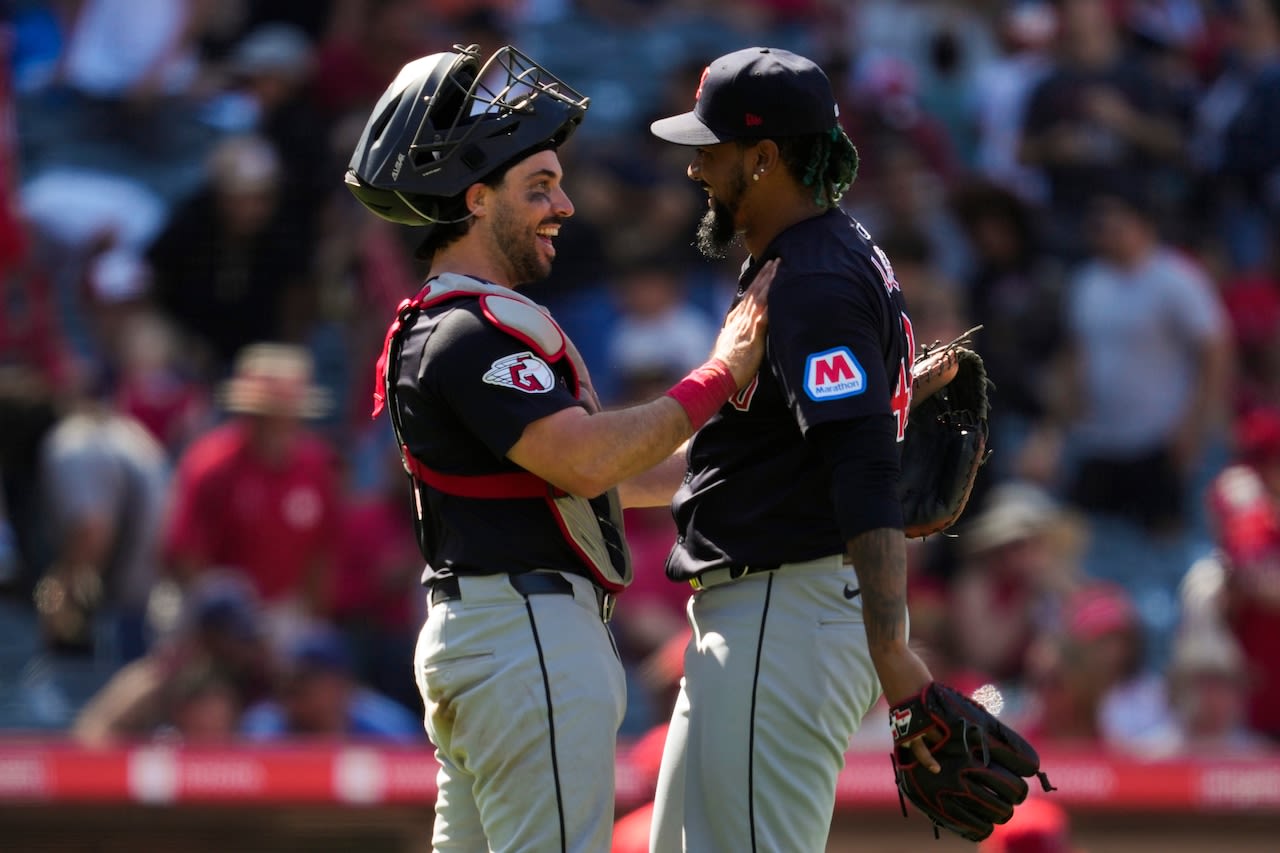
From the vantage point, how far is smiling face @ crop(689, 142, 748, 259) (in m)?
3.58

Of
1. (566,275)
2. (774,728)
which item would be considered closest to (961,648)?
(566,275)

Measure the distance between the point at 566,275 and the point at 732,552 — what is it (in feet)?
17.6

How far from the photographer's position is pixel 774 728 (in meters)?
3.41

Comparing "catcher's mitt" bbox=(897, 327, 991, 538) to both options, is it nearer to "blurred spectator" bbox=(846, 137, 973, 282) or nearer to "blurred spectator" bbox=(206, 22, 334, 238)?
"blurred spectator" bbox=(846, 137, 973, 282)

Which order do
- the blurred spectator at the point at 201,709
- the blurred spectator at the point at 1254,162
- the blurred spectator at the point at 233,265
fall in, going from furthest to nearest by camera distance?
the blurred spectator at the point at 1254,162 → the blurred spectator at the point at 233,265 → the blurred spectator at the point at 201,709

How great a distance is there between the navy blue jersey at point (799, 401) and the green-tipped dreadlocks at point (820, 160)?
0.17 ft

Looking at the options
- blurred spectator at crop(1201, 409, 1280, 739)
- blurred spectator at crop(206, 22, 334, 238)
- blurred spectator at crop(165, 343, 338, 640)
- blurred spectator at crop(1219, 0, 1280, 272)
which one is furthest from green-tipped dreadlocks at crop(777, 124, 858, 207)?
blurred spectator at crop(1219, 0, 1280, 272)

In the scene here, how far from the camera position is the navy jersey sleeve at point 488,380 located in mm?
3363

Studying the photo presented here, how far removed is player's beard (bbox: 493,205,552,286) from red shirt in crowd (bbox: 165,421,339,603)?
381 cm

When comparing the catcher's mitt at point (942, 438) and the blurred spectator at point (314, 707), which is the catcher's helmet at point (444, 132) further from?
the blurred spectator at point (314, 707)

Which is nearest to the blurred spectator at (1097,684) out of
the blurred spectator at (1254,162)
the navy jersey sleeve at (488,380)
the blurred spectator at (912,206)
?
the blurred spectator at (912,206)

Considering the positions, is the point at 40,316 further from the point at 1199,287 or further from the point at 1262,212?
the point at 1262,212

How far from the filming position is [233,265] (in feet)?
27.7

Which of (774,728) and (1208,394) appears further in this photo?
(1208,394)
